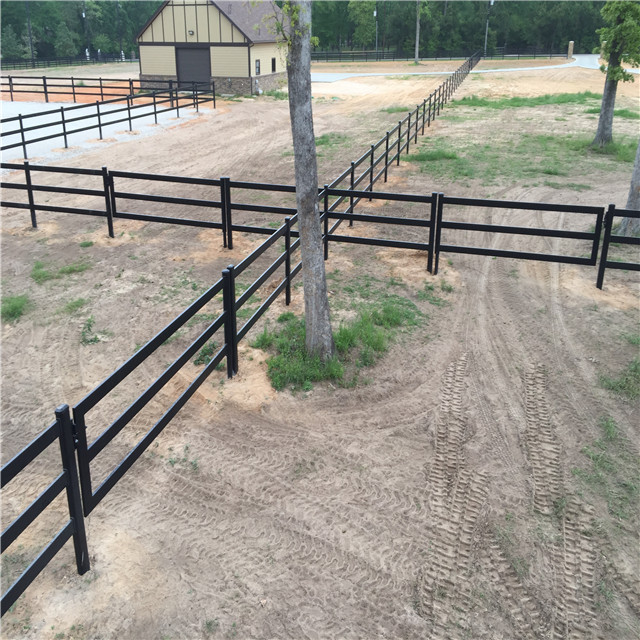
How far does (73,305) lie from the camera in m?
9.10

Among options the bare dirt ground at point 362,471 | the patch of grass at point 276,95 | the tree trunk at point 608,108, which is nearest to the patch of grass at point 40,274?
the bare dirt ground at point 362,471

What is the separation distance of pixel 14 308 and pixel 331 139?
15.7 m

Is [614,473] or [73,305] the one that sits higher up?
[73,305]

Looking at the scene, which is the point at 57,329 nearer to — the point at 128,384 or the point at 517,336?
the point at 128,384

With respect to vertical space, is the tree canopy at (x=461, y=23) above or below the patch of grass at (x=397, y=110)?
above

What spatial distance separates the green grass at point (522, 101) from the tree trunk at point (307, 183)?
26.2 metres

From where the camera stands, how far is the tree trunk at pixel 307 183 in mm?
6414

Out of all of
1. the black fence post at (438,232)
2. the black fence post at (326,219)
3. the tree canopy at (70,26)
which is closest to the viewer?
the black fence post at (438,232)

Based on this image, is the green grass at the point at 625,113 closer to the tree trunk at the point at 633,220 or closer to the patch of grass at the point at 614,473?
the tree trunk at the point at 633,220

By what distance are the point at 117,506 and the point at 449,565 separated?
2671mm

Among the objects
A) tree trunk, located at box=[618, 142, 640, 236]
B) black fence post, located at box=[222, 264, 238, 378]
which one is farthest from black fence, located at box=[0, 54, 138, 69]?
black fence post, located at box=[222, 264, 238, 378]

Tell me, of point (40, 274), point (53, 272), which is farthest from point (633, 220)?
point (40, 274)

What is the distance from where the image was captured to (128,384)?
23.4ft

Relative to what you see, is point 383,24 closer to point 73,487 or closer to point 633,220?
point 633,220
